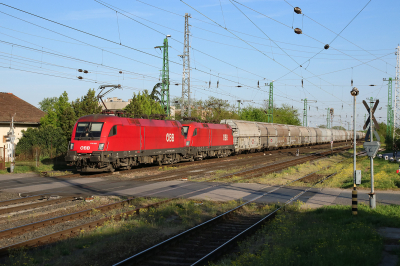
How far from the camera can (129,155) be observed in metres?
24.1

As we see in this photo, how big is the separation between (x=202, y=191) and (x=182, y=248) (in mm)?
8283

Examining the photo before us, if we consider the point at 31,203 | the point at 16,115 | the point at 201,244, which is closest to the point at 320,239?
the point at 201,244

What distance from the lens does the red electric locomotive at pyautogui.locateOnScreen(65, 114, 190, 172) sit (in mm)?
21641

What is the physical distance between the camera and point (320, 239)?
8391 mm

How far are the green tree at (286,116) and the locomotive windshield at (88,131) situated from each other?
2740 inches

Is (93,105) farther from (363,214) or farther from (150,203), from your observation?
(363,214)

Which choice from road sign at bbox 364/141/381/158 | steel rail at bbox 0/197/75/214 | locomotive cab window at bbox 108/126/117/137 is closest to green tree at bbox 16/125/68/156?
locomotive cab window at bbox 108/126/117/137

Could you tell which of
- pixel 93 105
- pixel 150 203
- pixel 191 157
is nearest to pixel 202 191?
pixel 150 203

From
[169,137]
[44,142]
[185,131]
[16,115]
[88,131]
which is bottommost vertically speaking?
[44,142]

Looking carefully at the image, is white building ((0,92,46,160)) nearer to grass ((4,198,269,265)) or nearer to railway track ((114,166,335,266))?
grass ((4,198,269,265))

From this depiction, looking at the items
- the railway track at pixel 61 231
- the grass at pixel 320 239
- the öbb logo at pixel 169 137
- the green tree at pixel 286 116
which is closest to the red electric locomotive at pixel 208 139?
A: the öbb logo at pixel 169 137

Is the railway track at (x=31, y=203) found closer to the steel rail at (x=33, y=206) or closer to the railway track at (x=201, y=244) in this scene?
the steel rail at (x=33, y=206)

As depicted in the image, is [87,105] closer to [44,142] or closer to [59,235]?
[44,142]

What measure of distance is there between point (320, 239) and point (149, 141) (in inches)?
753
